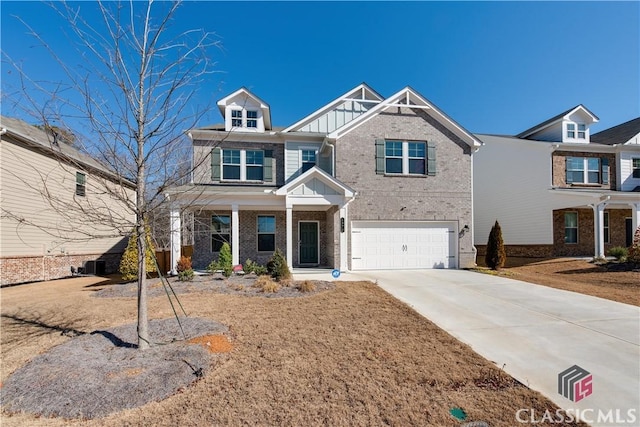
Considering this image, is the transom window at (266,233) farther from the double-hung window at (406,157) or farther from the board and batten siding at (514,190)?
the board and batten siding at (514,190)

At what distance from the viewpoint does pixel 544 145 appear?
52.1 ft

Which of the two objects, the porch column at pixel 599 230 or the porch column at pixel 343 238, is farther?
the porch column at pixel 599 230

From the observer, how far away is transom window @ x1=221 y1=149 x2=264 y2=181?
1338cm

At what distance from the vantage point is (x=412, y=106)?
12.6 meters

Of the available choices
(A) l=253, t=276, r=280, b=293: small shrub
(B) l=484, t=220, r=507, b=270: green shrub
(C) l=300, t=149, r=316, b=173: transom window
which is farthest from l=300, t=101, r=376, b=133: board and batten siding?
(B) l=484, t=220, r=507, b=270: green shrub

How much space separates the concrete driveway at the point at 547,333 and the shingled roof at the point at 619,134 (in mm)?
14878

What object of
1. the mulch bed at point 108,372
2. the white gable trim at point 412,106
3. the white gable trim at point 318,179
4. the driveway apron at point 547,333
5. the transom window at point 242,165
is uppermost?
the white gable trim at point 412,106

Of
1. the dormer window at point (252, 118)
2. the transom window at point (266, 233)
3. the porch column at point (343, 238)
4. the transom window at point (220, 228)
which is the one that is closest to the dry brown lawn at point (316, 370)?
the porch column at point (343, 238)

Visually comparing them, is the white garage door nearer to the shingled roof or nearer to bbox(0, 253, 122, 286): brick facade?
bbox(0, 253, 122, 286): brick facade

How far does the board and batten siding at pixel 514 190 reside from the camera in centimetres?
1586

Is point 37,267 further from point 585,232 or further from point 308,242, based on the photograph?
point 585,232

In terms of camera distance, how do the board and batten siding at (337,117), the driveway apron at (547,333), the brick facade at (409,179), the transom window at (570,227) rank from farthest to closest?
the transom window at (570,227) < the board and batten siding at (337,117) < the brick facade at (409,179) < the driveway apron at (547,333)

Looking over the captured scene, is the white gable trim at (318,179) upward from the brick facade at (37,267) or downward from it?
upward

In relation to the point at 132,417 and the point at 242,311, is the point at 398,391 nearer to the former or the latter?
the point at 132,417
